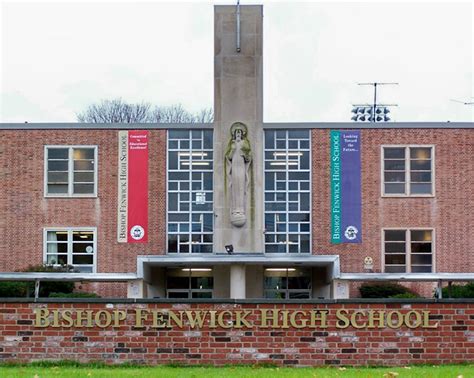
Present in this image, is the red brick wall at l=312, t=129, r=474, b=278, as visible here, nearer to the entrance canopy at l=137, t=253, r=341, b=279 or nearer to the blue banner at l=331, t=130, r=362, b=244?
the blue banner at l=331, t=130, r=362, b=244

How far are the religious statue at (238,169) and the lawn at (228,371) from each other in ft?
87.8

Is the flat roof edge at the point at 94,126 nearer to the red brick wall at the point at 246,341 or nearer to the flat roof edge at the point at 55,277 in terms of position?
the flat roof edge at the point at 55,277

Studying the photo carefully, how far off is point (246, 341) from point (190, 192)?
27.4 metres

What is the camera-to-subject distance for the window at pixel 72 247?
45094mm

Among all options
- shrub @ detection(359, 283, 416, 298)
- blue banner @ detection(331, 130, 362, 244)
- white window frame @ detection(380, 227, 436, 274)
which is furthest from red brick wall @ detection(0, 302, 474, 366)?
blue banner @ detection(331, 130, 362, 244)

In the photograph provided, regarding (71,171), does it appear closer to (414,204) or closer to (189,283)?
(189,283)

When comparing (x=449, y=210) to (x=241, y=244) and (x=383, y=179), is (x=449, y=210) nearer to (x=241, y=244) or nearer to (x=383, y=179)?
(x=383, y=179)

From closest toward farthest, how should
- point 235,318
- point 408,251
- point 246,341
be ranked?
point 246,341, point 235,318, point 408,251

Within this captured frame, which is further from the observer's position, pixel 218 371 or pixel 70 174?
pixel 70 174

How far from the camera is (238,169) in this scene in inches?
1774

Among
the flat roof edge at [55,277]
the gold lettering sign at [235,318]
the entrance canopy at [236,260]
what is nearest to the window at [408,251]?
the entrance canopy at [236,260]

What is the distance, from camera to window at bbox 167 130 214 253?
4550cm

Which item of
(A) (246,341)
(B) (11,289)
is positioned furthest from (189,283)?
(A) (246,341)

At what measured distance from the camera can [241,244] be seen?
44.9 metres
